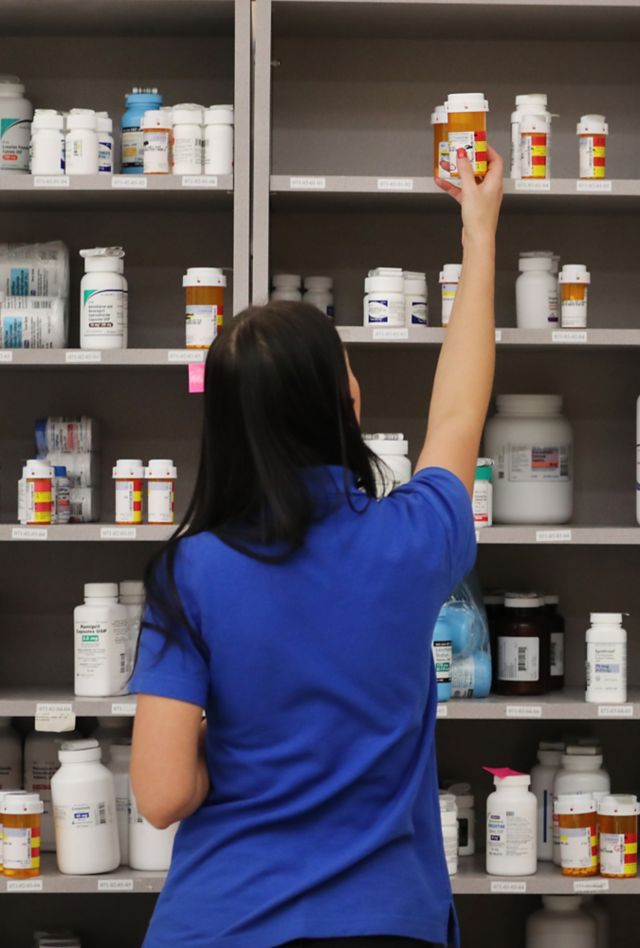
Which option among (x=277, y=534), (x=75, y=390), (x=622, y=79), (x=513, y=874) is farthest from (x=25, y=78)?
(x=277, y=534)

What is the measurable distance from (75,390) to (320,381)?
2159mm

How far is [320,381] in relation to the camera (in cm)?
116

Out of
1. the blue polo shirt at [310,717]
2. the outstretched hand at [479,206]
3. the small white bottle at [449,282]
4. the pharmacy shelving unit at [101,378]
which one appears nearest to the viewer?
the blue polo shirt at [310,717]

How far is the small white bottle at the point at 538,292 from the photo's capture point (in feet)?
9.53

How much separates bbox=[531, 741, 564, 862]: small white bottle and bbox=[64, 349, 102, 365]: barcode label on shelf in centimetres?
132

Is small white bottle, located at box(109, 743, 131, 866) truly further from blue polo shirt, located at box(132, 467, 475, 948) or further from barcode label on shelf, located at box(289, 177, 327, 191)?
blue polo shirt, located at box(132, 467, 475, 948)

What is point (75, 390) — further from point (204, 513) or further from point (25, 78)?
point (204, 513)

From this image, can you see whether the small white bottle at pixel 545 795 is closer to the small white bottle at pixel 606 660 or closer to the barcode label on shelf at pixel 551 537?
the small white bottle at pixel 606 660

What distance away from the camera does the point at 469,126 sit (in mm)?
2633

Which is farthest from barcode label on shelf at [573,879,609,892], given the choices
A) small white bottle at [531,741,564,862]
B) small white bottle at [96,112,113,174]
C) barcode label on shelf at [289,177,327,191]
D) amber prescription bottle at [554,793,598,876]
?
small white bottle at [96,112,113,174]

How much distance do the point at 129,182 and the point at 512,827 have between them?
62.2 inches

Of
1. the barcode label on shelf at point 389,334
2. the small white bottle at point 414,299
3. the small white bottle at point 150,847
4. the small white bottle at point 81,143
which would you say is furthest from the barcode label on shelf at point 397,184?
the small white bottle at point 150,847

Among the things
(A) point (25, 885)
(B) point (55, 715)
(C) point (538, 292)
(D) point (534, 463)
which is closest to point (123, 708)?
(B) point (55, 715)

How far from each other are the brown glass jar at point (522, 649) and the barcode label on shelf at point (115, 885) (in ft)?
2.94
